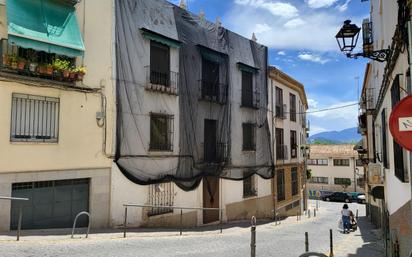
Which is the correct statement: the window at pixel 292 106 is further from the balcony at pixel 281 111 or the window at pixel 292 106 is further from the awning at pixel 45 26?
the awning at pixel 45 26

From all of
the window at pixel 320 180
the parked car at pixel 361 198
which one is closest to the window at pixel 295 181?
the parked car at pixel 361 198

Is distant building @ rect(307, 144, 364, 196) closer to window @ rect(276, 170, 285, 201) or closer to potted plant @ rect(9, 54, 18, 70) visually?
window @ rect(276, 170, 285, 201)

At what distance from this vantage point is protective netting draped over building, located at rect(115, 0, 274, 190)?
1528 centimetres

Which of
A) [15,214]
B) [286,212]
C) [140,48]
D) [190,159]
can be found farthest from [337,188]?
[15,214]

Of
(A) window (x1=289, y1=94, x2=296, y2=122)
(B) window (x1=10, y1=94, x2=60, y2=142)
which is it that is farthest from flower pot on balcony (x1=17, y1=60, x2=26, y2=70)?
(A) window (x1=289, y1=94, x2=296, y2=122)

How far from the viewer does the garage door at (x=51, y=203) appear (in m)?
11.8

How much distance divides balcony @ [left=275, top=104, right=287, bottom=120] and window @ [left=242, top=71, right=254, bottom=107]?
4.14 meters

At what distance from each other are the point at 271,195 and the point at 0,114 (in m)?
18.5

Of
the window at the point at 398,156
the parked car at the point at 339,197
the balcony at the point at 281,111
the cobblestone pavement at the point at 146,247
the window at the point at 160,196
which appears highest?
the balcony at the point at 281,111

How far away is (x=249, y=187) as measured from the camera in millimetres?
23531

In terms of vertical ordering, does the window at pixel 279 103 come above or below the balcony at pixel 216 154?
above

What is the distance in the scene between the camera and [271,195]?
1011 inches

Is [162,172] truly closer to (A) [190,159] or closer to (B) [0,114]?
(A) [190,159]

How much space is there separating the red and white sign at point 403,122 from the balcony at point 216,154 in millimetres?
15951
